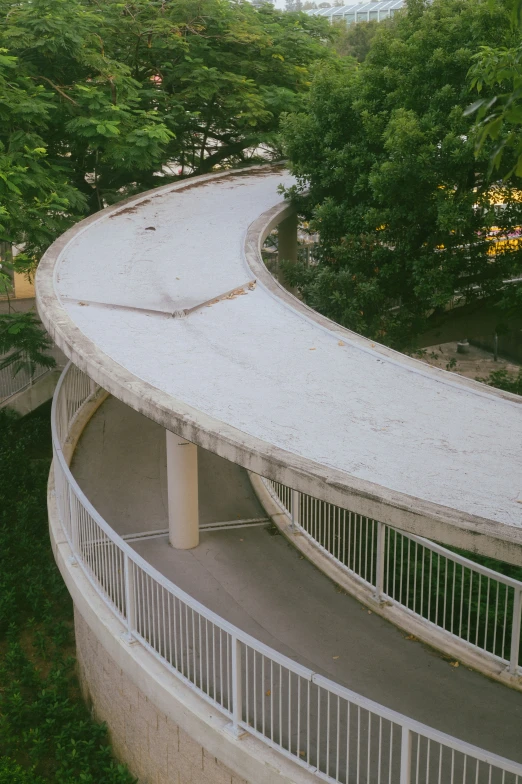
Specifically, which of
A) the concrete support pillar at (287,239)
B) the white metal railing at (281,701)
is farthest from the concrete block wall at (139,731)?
the concrete support pillar at (287,239)

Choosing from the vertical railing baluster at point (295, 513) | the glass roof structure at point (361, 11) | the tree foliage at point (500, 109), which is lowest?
the vertical railing baluster at point (295, 513)

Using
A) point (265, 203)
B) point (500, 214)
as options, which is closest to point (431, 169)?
point (500, 214)

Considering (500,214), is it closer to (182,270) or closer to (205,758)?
(182,270)

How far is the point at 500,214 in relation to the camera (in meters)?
13.5

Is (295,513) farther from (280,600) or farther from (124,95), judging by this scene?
(124,95)

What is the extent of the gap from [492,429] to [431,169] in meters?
6.61

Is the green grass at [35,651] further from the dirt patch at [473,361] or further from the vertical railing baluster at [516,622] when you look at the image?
the dirt patch at [473,361]

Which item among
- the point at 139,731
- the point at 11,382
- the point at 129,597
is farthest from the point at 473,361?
the point at 129,597

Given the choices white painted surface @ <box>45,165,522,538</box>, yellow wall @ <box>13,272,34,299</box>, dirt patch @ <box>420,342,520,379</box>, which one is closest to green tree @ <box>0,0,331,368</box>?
white painted surface @ <box>45,165,522,538</box>

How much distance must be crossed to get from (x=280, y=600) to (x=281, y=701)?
2.76 metres

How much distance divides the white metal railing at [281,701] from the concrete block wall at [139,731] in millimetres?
605

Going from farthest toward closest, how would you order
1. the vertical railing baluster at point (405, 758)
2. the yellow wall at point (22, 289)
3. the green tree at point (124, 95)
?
the yellow wall at point (22, 289) → the green tree at point (124, 95) → the vertical railing baluster at point (405, 758)

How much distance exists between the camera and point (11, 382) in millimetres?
16844

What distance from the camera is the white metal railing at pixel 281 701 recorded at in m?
5.93
